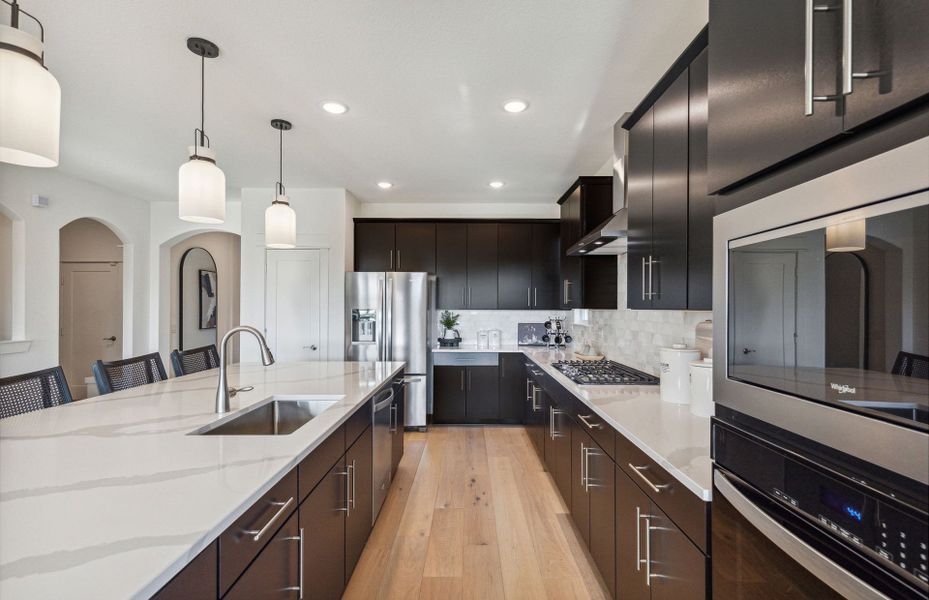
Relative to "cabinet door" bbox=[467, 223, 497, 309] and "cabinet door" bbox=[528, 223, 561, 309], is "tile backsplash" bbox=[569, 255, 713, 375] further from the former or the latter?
"cabinet door" bbox=[467, 223, 497, 309]

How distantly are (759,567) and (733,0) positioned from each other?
122 centimetres

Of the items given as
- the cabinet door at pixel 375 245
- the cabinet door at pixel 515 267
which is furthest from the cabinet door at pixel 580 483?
the cabinet door at pixel 375 245

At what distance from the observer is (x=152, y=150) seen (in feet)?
11.1

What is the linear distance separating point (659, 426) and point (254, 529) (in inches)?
55.7

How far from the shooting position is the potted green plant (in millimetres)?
5000

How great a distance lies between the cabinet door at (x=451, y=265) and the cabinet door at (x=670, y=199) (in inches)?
123

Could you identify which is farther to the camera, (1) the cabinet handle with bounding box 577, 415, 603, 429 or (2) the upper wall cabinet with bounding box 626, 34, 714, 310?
(1) the cabinet handle with bounding box 577, 415, 603, 429

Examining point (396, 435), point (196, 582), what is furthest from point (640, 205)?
point (396, 435)

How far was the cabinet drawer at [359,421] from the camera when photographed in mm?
1885

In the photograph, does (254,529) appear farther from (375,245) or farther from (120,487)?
(375,245)

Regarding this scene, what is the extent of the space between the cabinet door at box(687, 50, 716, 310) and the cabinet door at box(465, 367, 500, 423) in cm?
321

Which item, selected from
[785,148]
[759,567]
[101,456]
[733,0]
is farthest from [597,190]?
[101,456]

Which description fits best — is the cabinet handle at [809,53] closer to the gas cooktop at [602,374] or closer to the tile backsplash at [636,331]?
the tile backsplash at [636,331]

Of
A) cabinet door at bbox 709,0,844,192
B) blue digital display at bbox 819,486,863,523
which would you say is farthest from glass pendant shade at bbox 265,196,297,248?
blue digital display at bbox 819,486,863,523
